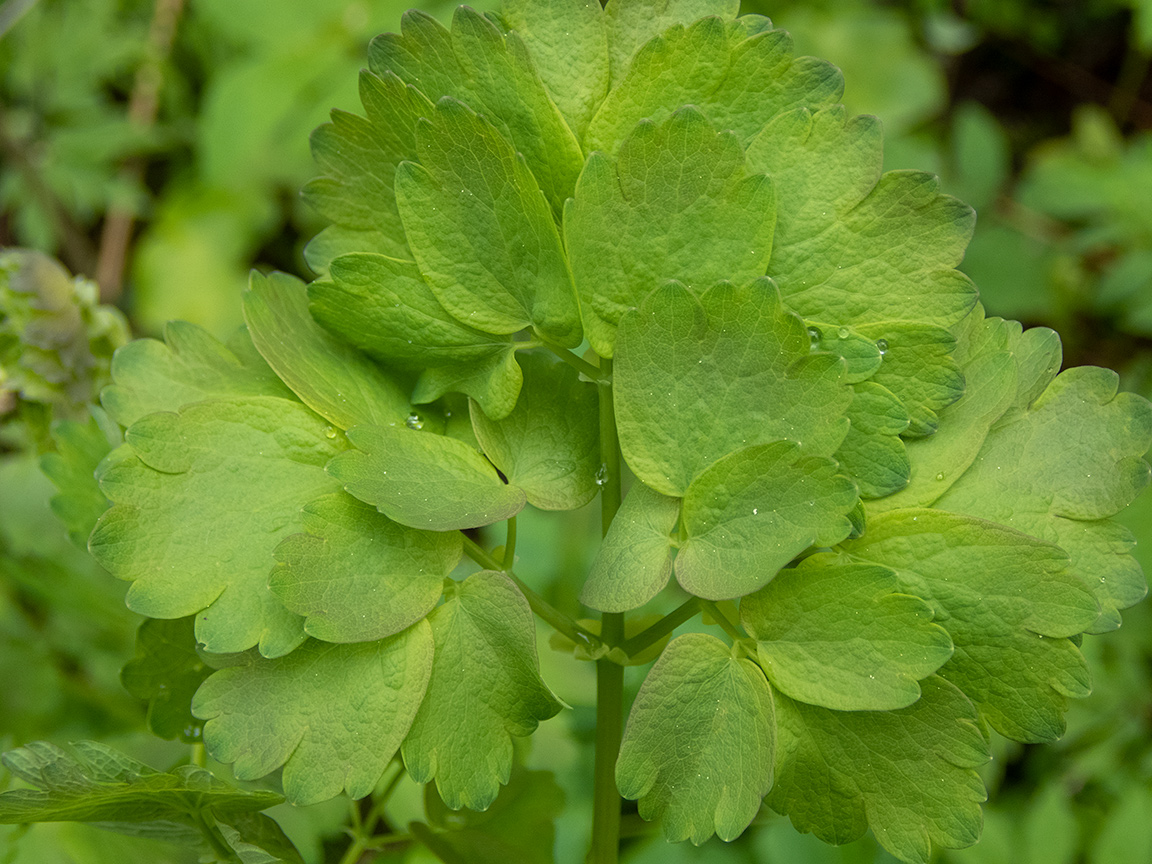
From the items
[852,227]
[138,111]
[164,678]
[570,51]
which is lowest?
[164,678]

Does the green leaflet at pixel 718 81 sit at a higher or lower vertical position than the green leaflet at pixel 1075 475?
higher

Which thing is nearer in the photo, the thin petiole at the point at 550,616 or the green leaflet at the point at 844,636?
the green leaflet at the point at 844,636

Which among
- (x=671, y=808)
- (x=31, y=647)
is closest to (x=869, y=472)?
(x=671, y=808)

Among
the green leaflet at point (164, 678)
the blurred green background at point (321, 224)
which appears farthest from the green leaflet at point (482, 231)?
the blurred green background at point (321, 224)

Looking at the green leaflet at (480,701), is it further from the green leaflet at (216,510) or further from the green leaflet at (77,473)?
the green leaflet at (77,473)

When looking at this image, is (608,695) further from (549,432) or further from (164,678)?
(164,678)

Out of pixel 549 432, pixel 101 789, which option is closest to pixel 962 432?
pixel 549 432
